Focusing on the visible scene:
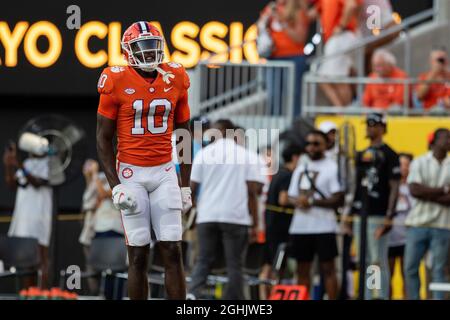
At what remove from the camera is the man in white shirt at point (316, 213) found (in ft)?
42.4

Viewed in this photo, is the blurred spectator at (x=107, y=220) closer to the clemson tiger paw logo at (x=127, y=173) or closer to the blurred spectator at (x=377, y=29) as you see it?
the blurred spectator at (x=377, y=29)

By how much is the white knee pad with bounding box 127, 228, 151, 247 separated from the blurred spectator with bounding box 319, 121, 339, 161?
15.0 ft

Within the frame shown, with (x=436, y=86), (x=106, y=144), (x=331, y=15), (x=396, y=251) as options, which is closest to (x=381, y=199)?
(x=396, y=251)

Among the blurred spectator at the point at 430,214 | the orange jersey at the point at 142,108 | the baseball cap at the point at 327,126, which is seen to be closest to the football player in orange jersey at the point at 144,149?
the orange jersey at the point at 142,108

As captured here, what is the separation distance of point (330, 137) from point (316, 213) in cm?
A: 135

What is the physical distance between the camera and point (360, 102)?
52.1 ft

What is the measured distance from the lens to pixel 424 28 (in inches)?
670

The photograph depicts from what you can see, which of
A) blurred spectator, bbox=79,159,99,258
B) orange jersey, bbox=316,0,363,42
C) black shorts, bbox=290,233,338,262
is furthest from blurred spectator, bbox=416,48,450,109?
blurred spectator, bbox=79,159,99,258

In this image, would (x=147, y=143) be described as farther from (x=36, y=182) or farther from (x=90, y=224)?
(x=90, y=224)

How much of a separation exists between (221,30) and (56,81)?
2368 mm

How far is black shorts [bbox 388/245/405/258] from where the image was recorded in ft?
44.8

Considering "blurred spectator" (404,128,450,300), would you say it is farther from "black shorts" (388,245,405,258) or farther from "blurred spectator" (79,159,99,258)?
"blurred spectator" (79,159,99,258)

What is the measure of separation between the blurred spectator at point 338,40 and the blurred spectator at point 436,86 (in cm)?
91

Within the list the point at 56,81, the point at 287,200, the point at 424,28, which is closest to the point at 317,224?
the point at 287,200
